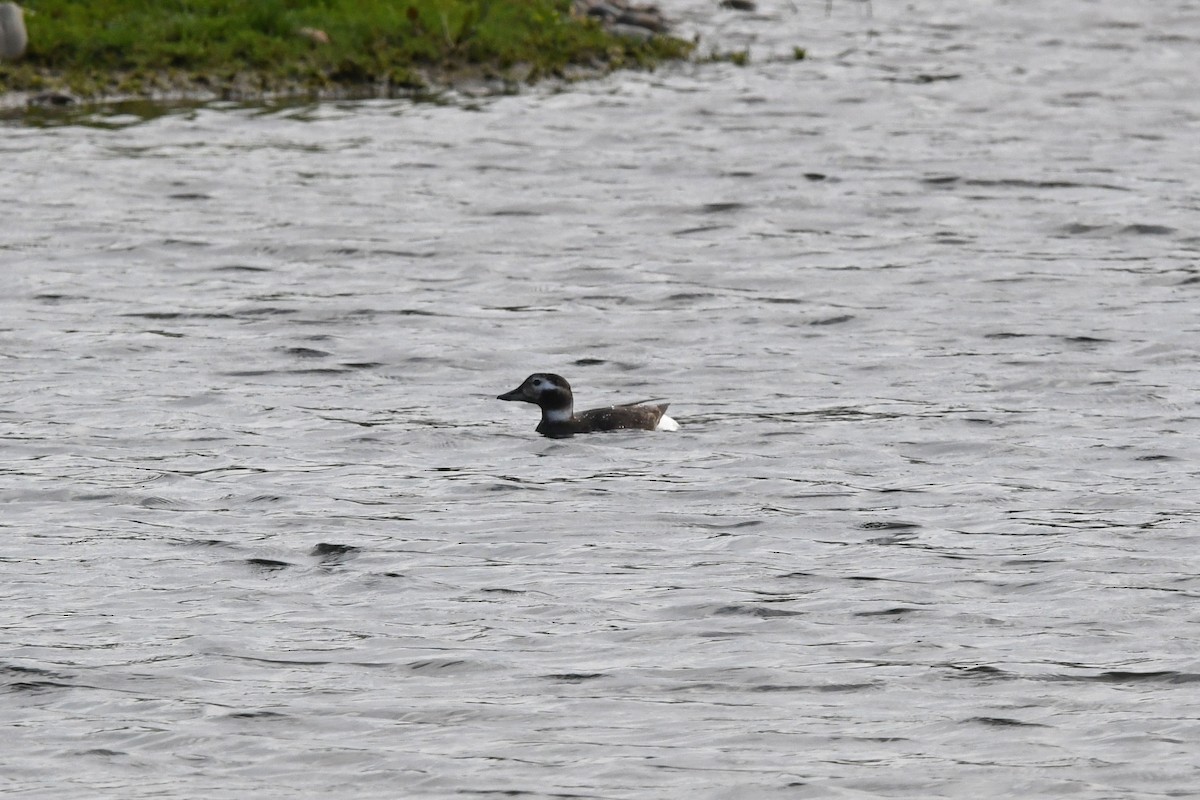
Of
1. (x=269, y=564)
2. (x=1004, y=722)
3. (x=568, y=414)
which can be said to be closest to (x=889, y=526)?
(x=1004, y=722)

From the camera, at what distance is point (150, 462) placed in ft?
46.8

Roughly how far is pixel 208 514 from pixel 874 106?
54.4 ft

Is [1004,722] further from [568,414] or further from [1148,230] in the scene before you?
[1148,230]

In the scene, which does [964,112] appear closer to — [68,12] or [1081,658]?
[68,12]

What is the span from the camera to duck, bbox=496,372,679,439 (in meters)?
15.1

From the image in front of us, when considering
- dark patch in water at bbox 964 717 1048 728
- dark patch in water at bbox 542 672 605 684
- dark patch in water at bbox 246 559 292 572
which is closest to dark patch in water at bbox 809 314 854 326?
dark patch in water at bbox 246 559 292 572

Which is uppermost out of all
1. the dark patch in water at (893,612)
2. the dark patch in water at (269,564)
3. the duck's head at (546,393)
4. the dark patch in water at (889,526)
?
the duck's head at (546,393)

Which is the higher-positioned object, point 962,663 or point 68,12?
point 68,12

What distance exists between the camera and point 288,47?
2855 centimetres

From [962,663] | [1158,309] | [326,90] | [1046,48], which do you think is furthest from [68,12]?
[962,663]

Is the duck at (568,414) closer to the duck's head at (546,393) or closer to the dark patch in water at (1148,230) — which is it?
the duck's head at (546,393)

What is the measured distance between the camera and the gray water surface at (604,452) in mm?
9641

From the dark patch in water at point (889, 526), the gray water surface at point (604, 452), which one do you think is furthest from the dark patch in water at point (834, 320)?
the dark patch in water at point (889, 526)

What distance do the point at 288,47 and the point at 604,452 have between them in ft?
48.9
